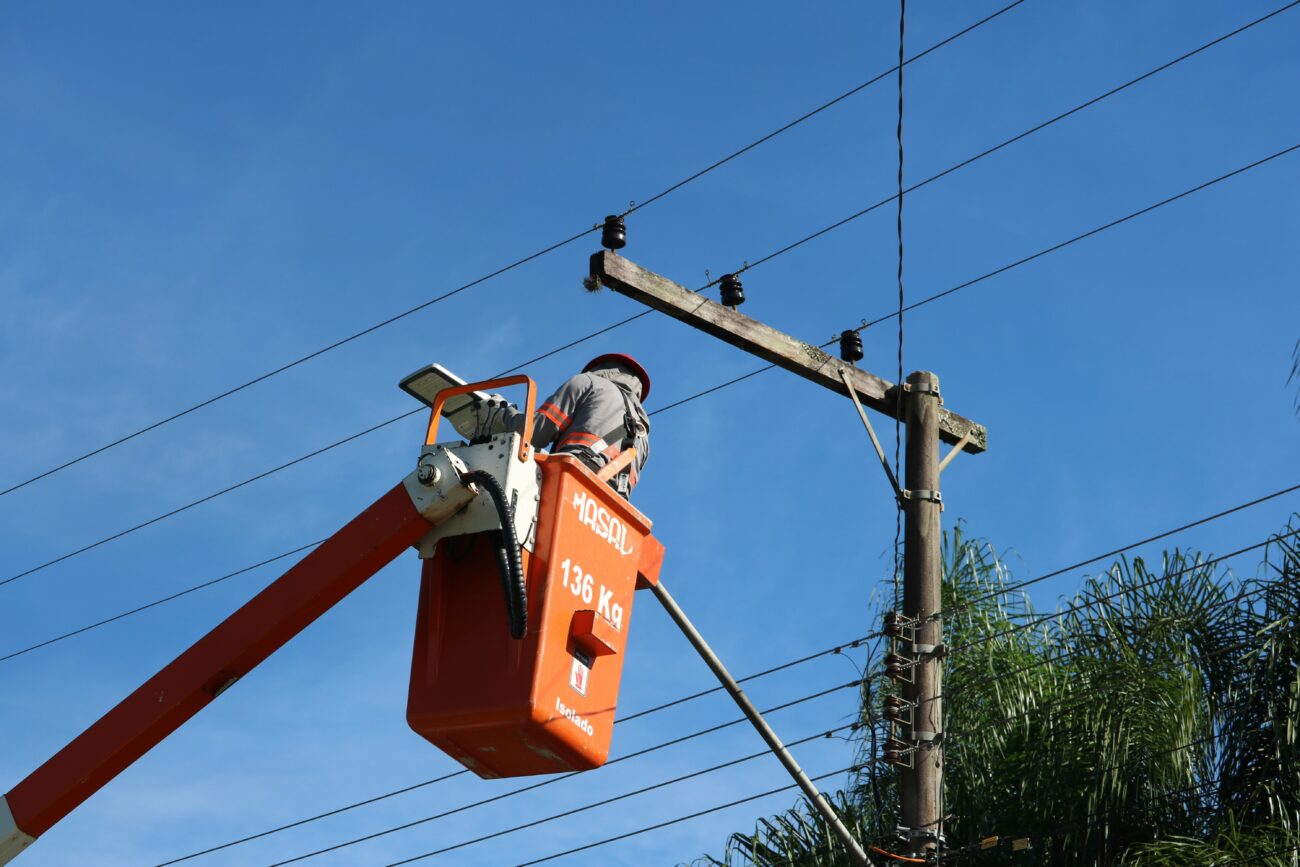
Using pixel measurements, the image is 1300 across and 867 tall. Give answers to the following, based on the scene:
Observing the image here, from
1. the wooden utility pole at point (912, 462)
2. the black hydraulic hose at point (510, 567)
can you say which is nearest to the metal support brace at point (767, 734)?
the wooden utility pole at point (912, 462)

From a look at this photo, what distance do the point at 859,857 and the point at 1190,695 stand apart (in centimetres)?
370

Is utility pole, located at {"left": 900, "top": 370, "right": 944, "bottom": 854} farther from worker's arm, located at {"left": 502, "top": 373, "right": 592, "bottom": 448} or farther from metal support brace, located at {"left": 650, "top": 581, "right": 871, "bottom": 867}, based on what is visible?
worker's arm, located at {"left": 502, "top": 373, "right": 592, "bottom": 448}

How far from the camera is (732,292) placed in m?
11.3

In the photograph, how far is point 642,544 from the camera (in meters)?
7.93

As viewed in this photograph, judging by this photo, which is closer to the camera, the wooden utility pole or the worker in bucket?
the worker in bucket

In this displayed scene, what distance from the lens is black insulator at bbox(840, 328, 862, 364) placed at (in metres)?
11.4

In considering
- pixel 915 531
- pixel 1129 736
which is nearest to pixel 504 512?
pixel 915 531

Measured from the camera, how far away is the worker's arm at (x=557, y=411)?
7.98 meters

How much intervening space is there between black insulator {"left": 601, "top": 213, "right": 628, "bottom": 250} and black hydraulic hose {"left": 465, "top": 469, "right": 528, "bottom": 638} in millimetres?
4375

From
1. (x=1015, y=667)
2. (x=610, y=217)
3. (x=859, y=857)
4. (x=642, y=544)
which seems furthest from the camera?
(x=1015, y=667)

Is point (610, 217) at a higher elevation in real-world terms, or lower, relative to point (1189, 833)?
higher

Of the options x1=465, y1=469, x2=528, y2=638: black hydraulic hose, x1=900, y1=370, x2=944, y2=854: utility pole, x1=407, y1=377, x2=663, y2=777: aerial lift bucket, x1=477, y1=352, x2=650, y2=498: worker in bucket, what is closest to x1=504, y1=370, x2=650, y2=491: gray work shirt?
x1=477, y1=352, x2=650, y2=498: worker in bucket

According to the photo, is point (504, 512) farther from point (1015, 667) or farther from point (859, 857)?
point (1015, 667)

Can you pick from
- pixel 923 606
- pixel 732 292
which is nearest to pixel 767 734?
pixel 923 606
